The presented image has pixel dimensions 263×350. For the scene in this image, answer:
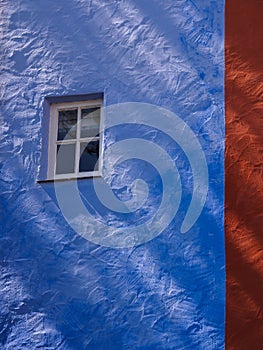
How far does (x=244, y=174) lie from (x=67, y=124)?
222 centimetres

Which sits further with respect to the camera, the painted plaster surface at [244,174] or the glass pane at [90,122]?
the glass pane at [90,122]

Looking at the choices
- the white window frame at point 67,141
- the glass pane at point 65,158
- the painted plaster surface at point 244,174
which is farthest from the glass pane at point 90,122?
the painted plaster surface at point 244,174

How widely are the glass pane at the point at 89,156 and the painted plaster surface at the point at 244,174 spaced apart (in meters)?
1.51

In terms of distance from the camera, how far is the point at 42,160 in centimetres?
1067

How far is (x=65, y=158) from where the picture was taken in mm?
10742

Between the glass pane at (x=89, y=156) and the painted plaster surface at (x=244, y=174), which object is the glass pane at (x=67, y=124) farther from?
the painted plaster surface at (x=244, y=174)

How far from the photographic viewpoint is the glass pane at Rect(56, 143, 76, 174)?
35.0ft

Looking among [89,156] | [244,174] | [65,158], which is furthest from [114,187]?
[244,174]

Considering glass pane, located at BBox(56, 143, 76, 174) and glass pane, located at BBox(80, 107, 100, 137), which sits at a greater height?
glass pane, located at BBox(80, 107, 100, 137)

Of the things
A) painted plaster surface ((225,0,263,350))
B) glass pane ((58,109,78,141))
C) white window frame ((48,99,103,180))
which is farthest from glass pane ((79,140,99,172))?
painted plaster surface ((225,0,263,350))

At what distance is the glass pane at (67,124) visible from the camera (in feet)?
35.5

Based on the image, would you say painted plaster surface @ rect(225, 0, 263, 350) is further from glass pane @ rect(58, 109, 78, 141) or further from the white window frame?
glass pane @ rect(58, 109, 78, 141)

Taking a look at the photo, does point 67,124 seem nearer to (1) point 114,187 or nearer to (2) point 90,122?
(2) point 90,122

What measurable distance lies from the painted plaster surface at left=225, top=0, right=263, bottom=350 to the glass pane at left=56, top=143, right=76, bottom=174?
1795 millimetres
